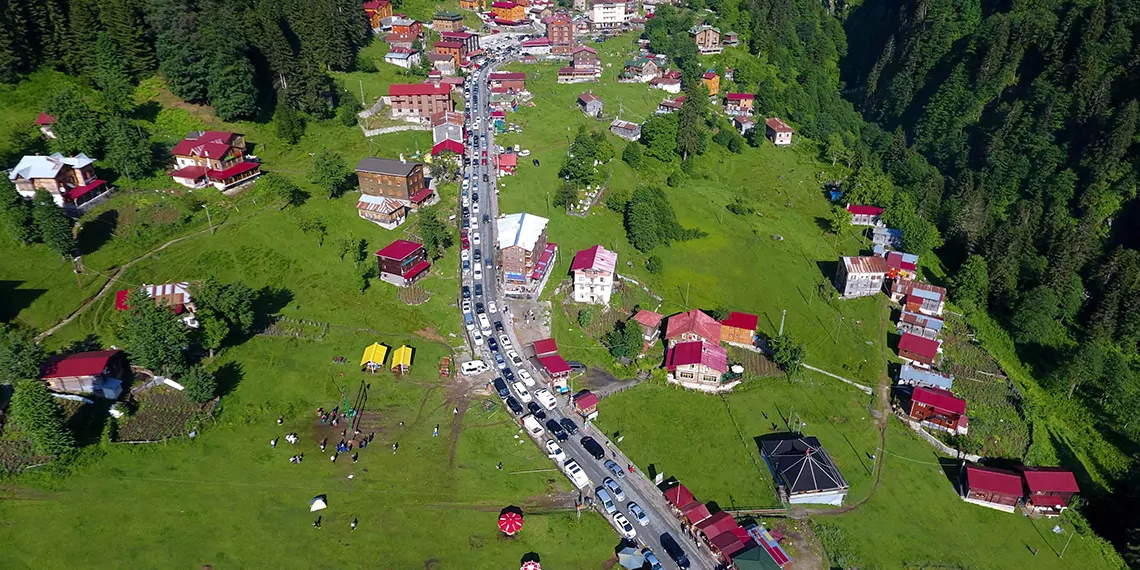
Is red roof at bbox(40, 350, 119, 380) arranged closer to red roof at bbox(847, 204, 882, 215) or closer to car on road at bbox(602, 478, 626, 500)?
car on road at bbox(602, 478, 626, 500)

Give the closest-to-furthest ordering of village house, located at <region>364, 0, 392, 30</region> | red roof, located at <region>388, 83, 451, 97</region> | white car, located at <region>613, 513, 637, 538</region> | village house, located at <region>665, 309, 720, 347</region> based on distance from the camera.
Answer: white car, located at <region>613, 513, 637, 538</region> → village house, located at <region>665, 309, 720, 347</region> → red roof, located at <region>388, 83, 451, 97</region> → village house, located at <region>364, 0, 392, 30</region>

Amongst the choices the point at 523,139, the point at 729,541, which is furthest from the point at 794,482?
the point at 523,139

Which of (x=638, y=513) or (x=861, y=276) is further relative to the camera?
(x=861, y=276)

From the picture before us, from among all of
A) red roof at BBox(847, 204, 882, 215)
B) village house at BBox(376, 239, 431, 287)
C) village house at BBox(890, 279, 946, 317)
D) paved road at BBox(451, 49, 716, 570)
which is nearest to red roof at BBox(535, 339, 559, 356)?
paved road at BBox(451, 49, 716, 570)

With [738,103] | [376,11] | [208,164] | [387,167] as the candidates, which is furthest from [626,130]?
[376,11]

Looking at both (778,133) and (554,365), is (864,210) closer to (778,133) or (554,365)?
(778,133)

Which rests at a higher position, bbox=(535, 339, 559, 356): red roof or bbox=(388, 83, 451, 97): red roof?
bbox=(388, 83, 451, 97): red roof

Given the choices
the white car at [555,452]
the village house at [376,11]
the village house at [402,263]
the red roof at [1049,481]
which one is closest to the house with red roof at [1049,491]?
the red roof at [1049,481]
